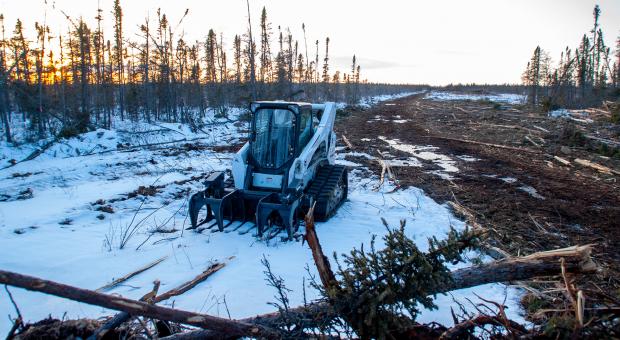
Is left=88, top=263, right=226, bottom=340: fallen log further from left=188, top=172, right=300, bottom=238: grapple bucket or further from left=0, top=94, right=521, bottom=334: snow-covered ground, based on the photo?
left=188, top=172, right=300, bottom=238: grapple bucket

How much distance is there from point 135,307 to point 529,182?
460 inches

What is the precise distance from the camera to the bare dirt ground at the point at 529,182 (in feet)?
23.4

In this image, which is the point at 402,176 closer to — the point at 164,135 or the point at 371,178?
the point at 371,178

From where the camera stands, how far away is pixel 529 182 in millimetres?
11477

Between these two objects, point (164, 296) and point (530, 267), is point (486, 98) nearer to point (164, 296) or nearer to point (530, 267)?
point (530, 267)

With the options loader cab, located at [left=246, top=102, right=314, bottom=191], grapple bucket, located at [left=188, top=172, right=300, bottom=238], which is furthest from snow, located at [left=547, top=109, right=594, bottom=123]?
grapple bucket, located at [left=188, top=172, right=300, bottom=238]

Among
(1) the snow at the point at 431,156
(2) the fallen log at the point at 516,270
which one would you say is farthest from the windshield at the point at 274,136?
(1) the snow at the point at 431,156

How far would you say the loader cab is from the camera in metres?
8.00

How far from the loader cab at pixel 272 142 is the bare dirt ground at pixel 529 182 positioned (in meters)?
4.22

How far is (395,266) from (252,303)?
2652 mm

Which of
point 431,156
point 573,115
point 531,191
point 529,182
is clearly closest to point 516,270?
point 531,191

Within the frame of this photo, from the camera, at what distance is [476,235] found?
282 cm

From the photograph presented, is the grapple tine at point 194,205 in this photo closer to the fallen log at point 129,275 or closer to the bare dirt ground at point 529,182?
the fallen log at point 129,275

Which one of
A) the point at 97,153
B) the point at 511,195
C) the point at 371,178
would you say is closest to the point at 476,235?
the point at 511,195
